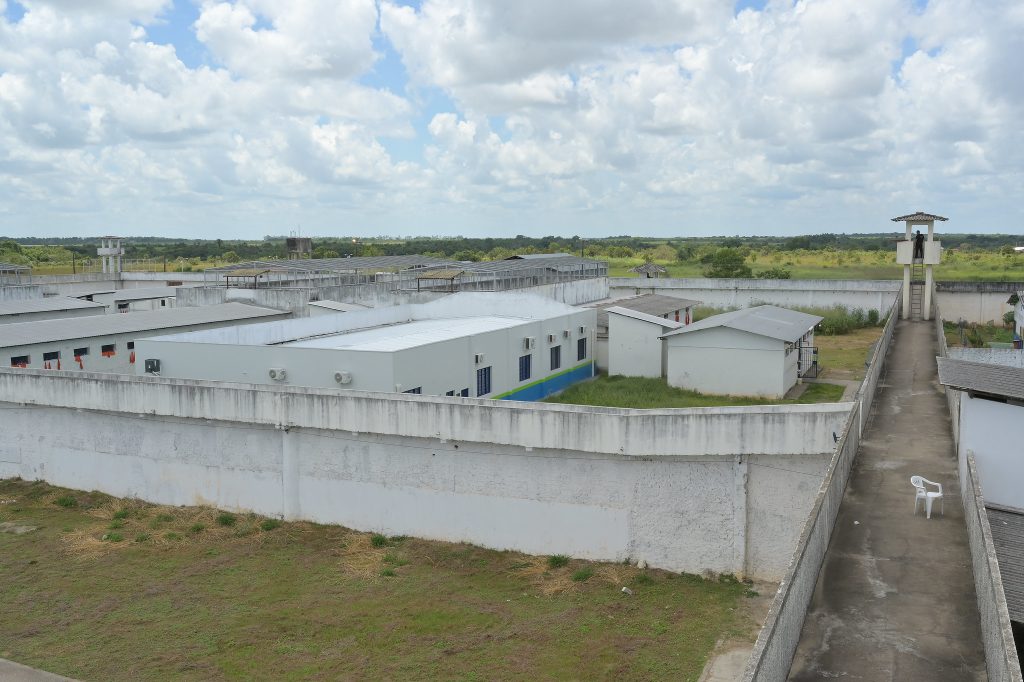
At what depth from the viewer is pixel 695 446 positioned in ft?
58.0

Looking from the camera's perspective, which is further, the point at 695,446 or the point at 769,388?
the point at 769,388

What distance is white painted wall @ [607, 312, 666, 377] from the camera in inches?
1448

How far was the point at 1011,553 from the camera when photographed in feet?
42.0

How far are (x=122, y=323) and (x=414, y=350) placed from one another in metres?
16.9

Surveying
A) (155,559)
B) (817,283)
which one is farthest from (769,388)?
(817,283)

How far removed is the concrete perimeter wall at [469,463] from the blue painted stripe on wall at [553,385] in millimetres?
10708

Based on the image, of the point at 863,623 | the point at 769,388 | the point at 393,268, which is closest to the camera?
the point at 863,623

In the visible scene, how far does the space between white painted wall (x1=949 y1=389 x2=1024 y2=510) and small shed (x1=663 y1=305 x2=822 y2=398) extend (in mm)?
16533

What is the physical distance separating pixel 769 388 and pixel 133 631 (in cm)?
2332

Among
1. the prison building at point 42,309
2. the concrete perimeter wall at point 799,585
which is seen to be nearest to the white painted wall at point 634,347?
the concrete perimeter wall at point 799,585

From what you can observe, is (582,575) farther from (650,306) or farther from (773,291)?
(773,291)

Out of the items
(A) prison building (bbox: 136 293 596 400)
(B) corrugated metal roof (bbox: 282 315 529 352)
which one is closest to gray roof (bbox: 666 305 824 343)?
(A) prison building (bbox: 136 293 596 400)

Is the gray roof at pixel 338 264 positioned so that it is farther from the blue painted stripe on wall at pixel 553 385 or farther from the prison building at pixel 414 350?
the blue painted stripe on wall at pixel 553 385

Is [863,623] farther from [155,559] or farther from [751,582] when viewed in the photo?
[155,559]
